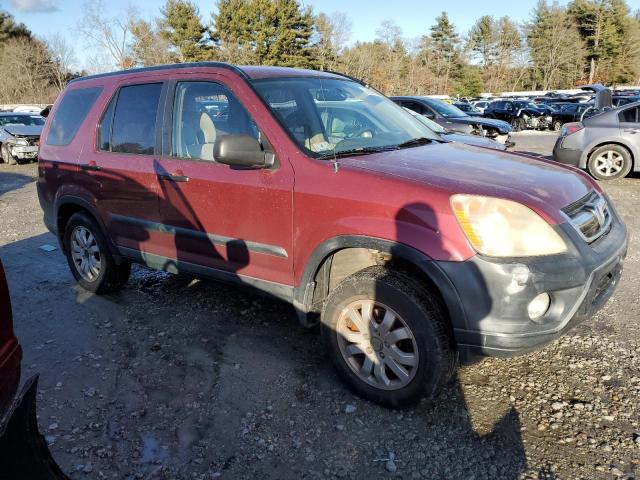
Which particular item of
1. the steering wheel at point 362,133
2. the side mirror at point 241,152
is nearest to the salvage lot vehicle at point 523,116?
the steering wheel at point 362,133

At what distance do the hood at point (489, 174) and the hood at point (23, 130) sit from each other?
16.0 metres

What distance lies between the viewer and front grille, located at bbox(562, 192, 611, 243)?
104 inches

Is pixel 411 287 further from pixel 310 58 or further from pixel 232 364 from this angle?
pixel 310 58

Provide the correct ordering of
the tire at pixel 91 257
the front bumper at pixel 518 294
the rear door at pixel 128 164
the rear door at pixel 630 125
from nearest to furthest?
the front bumper at pixel 518 294, the rear door at pixel 128 164, the tire at pixel 91 257, the rear door at pixel 630 125

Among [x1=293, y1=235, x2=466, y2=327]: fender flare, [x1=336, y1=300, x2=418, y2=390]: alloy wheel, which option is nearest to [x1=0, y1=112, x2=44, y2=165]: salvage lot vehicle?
[x1=293, y1=235, x2=466, y2=327]: fender flare

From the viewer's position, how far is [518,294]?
94.5 inches

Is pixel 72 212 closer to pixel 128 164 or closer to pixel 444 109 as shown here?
pixel 128 164

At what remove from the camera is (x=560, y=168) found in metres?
3.23

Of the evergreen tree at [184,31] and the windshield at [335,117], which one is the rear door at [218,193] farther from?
the evergreen tree at [184,31]

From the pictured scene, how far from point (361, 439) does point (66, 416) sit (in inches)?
68.3

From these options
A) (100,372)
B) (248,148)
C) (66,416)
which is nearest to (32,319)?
(100,372)

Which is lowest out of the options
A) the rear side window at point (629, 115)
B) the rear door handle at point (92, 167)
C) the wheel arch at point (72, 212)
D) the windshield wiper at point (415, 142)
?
the wheel arch at point (72, 212)

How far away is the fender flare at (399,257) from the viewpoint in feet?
8.18

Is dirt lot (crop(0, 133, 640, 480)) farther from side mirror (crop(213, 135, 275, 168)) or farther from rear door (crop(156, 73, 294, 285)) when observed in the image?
side mirror (crop(213, 135, 275, 168))
